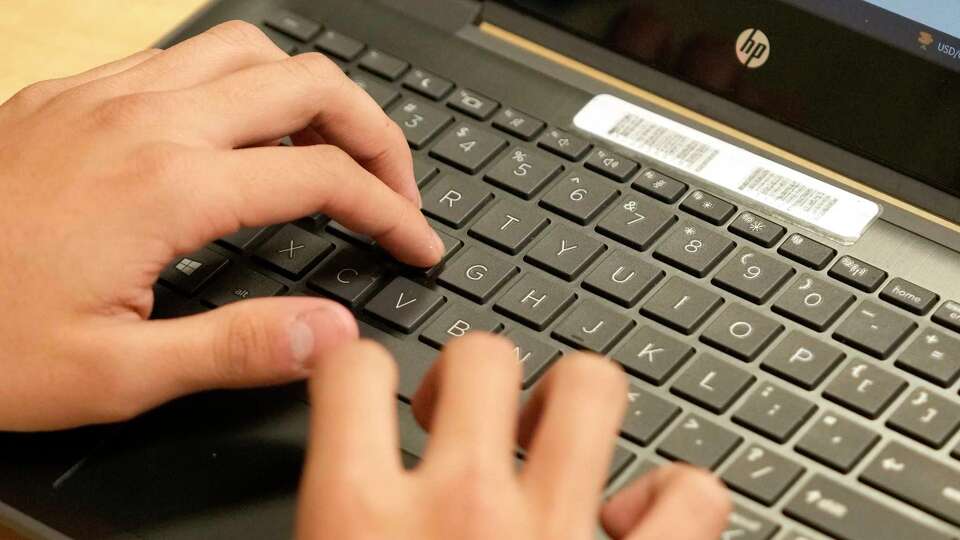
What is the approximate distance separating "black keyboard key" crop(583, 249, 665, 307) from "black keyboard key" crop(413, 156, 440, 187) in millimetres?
103

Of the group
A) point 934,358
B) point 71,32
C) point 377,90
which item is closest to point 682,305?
point 934,358

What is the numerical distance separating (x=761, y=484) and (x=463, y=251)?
0.18 metres

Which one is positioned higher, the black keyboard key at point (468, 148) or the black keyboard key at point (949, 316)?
the black keyboard key at point (949, 316)

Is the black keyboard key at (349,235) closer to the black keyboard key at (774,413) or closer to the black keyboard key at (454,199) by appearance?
the black keyboard key at (454,199)

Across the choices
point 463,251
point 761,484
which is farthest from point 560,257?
point 761,484

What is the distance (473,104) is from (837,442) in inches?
10.4

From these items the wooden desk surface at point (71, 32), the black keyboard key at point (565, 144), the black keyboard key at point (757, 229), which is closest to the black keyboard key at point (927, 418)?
the black keyboard key at point (757, 229)

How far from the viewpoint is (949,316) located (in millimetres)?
580

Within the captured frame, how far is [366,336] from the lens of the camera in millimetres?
585

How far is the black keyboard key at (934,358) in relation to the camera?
0.56m

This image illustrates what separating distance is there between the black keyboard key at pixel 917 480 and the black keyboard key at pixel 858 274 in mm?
88

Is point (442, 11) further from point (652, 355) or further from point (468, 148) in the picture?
point (652, 355)

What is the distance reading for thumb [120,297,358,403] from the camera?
20.6 inches

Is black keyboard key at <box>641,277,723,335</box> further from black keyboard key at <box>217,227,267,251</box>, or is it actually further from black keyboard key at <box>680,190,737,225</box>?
black keyboard key at <box>217,227,267,251</box>
